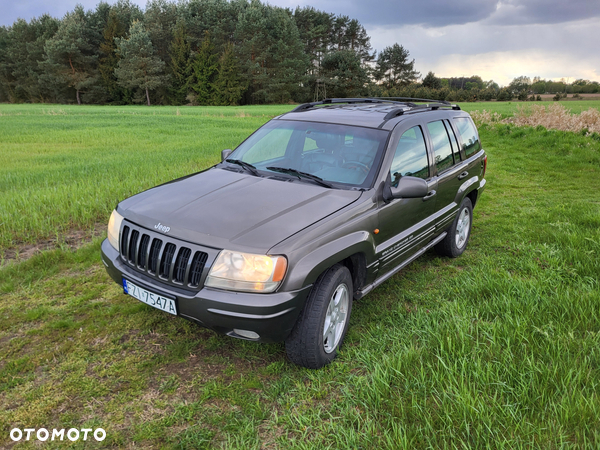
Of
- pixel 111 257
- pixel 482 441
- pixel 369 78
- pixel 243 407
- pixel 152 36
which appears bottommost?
pixel 243 407

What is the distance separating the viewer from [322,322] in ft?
9.09

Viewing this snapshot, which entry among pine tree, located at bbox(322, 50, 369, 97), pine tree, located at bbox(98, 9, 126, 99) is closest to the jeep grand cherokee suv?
pine tree, located at bbox(322, 50, 369, 97)

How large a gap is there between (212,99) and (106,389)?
57850 mm

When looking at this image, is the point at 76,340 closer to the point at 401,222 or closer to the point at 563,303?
the point at 401,222

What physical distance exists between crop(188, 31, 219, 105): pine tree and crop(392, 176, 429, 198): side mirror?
187 feet

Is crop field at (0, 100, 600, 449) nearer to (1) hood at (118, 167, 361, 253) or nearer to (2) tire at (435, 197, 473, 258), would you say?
(2) tire at (435, 197, 473, 258)

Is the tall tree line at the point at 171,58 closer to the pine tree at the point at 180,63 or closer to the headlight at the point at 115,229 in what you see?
the pine tree at the point at 180,63

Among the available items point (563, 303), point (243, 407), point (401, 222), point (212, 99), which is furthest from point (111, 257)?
point (212, 99)

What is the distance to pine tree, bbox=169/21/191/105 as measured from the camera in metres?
56.1

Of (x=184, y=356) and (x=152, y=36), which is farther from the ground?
(x=152, y=36)

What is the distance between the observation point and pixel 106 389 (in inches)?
111

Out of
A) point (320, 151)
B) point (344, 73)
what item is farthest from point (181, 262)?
point (344, 73)

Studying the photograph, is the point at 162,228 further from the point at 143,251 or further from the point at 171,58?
the point at 171,58

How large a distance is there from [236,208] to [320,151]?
120 cm
